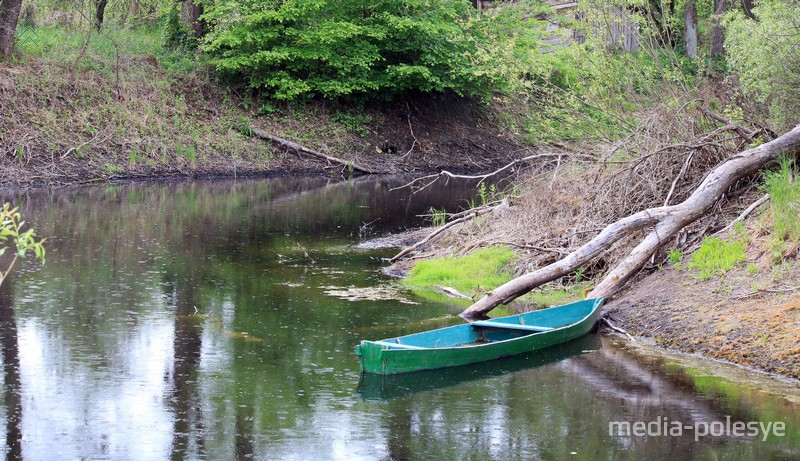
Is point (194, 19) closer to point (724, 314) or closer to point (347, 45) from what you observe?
point (347, 45)

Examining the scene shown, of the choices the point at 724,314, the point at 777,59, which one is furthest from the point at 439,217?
the point at 724,314

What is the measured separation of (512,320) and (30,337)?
5533mm

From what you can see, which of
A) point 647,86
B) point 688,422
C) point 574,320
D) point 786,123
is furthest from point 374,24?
point 688,422

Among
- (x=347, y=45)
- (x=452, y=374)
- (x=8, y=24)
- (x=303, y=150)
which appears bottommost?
(x=452, y=374)

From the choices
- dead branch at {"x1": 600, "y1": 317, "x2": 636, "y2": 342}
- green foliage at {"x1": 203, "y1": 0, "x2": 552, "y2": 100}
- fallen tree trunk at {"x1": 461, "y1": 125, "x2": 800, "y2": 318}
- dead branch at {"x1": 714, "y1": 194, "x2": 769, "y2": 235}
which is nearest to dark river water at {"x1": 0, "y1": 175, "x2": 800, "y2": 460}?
dead branch at {"x1": 600, "y1": 317, "x2": 636, "y2": 342}

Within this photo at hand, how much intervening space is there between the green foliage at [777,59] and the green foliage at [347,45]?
50.1 feet

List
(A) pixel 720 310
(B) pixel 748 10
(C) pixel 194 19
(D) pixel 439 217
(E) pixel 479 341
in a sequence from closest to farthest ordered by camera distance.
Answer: (E) pixel 479 341 < (A) pixel 720 310 < (D) pixel 439 217 < (B) pixel 748 10 < (C) pixel 194 19

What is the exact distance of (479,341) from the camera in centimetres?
1140

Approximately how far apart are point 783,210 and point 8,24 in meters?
24.1

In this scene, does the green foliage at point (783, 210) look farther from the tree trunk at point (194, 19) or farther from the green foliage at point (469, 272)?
the tree trunk at point (194, 19)

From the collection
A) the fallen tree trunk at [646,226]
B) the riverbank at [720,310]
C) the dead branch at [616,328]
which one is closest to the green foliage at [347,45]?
the fallen tree trunk at [646,226]

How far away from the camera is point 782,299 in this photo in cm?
1136

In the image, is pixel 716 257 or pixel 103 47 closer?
pixel 716 257

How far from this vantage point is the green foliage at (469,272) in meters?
14.7
